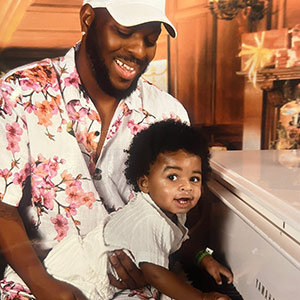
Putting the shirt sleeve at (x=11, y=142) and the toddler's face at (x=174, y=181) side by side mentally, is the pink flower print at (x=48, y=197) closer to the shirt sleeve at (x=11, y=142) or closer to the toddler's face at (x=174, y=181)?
the shirt sleeve at (x=11, y=142)

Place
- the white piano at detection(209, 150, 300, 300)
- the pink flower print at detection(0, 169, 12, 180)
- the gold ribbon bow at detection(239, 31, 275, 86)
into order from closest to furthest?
the white piano at detection(209, 150, 300, 300) < the pink flower print at detection(0, 169, 12, 180) < the gold ribbon bow at detection(239, 31, 275, 86)

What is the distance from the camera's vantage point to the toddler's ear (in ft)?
3.62

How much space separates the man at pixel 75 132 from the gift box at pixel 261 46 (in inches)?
9.4

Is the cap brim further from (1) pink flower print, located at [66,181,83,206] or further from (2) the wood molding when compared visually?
(1) pink flower print, located at [66,181,83,206]

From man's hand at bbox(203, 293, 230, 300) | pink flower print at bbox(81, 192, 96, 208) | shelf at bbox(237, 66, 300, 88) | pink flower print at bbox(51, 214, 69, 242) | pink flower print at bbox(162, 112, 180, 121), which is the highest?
shelf at bbox(237, 66, 300, 88)

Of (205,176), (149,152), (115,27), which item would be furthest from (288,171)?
(115,27)

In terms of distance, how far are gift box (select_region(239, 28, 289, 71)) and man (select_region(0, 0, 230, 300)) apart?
0.24m

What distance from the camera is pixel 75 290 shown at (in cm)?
113

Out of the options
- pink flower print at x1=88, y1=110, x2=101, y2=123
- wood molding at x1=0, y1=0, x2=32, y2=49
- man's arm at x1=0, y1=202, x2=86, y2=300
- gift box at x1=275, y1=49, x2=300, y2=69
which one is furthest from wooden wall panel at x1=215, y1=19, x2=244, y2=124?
man's arm at x1=0, y1=202, x2=86, y2=300

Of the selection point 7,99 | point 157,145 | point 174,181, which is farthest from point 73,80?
point 174,181

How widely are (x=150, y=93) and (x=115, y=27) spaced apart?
0.71ft

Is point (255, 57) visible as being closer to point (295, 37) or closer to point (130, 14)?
point (295, 37)

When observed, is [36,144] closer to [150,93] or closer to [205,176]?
[150,93]

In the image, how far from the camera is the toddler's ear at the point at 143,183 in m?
1.10
